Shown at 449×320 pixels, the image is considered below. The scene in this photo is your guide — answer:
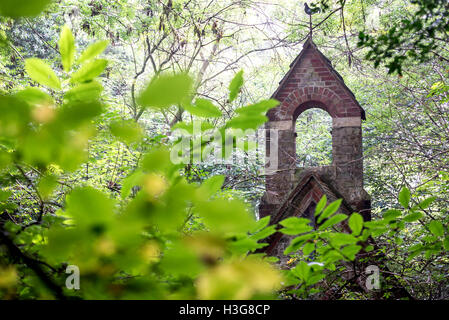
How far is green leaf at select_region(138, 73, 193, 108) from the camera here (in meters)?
0.59

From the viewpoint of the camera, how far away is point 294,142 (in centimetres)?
775

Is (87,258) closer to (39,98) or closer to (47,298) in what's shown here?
(47,298)

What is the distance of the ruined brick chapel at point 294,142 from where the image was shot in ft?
23.4

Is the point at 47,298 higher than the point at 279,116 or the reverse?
the reverse

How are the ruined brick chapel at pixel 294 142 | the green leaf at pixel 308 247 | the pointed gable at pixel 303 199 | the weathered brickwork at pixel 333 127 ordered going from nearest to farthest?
the green leaf at pixel 308 247
the pointed gable at pixel 303 199
the ruined brick chapel at pixel 294 142
the weathered brickwork at pixel 333 127

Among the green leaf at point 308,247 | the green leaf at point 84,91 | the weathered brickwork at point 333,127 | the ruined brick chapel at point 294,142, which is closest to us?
the green leaf at point 84,91

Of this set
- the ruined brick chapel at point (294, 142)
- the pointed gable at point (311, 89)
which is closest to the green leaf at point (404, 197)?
the ruined brick chapel at point (294, 142)

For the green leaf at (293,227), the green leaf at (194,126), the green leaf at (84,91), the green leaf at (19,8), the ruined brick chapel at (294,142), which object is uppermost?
the ruined brick chapel at (294,142)

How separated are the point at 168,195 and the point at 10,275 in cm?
41

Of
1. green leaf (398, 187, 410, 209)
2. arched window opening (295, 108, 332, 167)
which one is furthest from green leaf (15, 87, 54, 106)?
arched window opening (295, 108, 332, 167)

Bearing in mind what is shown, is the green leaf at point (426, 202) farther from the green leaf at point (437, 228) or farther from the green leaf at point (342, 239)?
the green leaf at point (342, 239)
